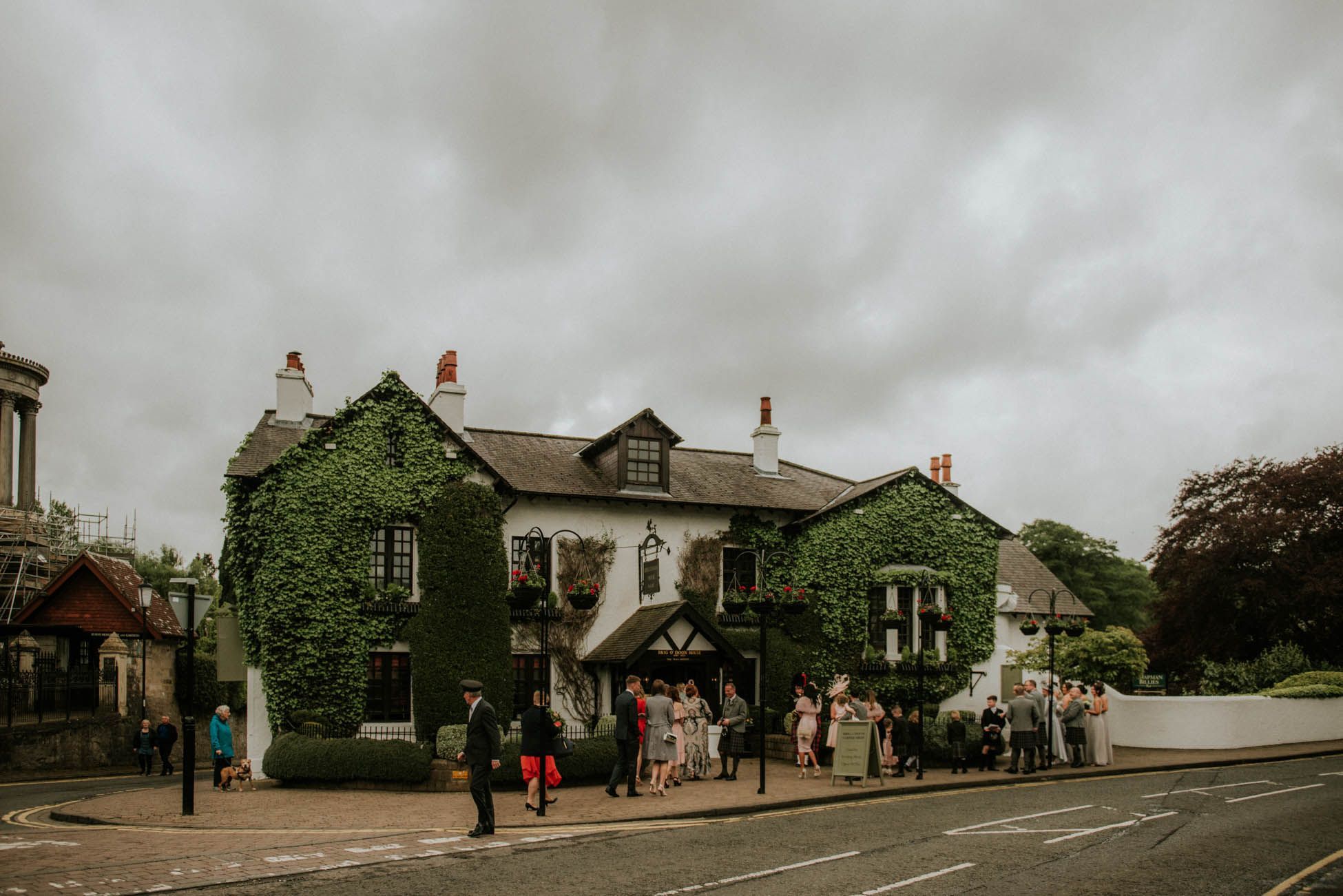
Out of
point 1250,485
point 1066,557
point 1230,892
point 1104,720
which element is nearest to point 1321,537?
point 1250,485

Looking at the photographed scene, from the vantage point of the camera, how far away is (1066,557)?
214 feet

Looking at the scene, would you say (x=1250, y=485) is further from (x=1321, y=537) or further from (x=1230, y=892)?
(x=1230, y=892)

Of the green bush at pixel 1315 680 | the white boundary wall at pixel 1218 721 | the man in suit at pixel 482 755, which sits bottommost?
the white boundary wall at pixel 1218 721

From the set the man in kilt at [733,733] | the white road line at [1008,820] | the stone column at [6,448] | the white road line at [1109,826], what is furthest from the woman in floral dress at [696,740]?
the stone column at [6,448]

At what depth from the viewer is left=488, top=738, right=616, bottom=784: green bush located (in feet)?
60.6

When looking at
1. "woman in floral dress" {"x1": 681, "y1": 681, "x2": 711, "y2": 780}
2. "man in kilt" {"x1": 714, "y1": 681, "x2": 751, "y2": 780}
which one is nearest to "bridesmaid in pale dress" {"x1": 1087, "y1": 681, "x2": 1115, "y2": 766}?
"man in kilt" {"x1": 714, "y1": 681, "x2": 751, "y2": 780}

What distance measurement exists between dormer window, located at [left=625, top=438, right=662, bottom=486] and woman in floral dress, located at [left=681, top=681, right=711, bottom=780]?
8936 mm

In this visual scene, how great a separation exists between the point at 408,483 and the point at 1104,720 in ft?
54.3

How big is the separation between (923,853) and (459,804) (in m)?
8.45

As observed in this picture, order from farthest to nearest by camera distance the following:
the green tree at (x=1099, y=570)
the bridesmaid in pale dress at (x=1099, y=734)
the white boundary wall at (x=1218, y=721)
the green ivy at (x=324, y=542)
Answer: the green tree at (x=1099, y=570)
the white boundary wall at (x=1218, y=721)
the green ivy at (x=324, y=542)
the bridesmaid in pale dress at (x=1099, y=734)

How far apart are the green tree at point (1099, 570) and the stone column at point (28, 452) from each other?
5417 cm

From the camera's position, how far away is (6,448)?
4462cm

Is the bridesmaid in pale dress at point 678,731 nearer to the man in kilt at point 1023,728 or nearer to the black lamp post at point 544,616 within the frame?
the black lamp post at point 544,616

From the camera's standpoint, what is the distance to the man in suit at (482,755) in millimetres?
12484
